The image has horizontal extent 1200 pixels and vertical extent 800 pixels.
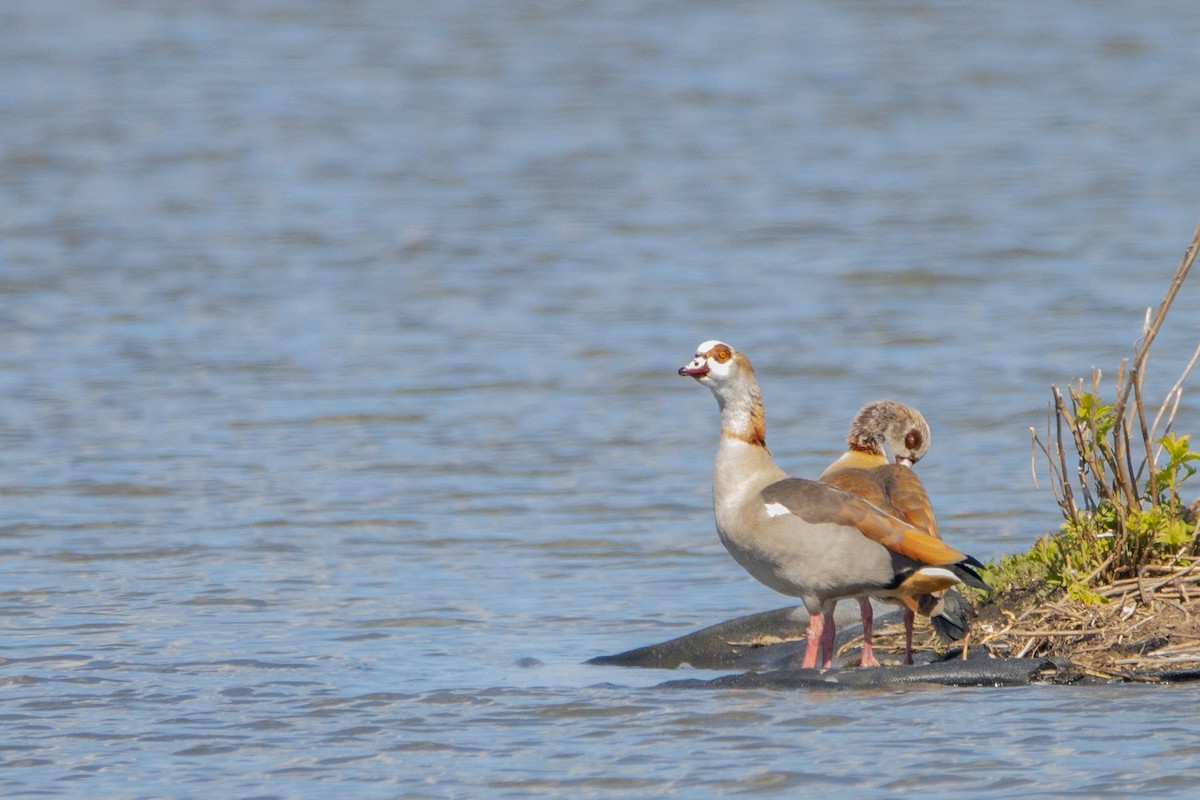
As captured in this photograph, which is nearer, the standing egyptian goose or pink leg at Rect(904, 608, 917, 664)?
the standing egyptian goose

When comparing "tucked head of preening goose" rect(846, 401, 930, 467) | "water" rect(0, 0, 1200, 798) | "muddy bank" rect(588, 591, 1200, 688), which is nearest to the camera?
"water" rect(0, 0, 1200, 798)

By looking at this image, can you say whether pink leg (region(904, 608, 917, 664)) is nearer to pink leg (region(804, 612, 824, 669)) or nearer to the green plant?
pink leg (region(804, 612, 824, 669))

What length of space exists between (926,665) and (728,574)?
120 inches

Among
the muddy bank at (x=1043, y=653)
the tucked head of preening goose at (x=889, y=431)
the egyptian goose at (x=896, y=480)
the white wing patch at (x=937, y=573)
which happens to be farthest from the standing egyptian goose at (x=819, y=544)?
the tucked head of preening goose at (x=889, y=431)

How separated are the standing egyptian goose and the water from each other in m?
0.48

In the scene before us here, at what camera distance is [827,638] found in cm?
850

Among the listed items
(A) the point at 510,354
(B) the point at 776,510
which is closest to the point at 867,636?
(B) the point at 776,510

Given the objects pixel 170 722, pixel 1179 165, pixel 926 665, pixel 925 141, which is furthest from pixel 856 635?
pixel 925 141

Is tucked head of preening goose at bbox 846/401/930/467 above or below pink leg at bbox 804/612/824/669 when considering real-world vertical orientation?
above

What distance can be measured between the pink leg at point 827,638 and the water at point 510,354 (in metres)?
0.48

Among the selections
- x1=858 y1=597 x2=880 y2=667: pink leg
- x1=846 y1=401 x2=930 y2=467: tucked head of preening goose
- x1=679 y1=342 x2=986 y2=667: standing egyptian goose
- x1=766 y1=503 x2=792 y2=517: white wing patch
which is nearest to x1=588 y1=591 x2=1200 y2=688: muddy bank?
x1=858 y1=597 x2=880 y2=667: pink leg

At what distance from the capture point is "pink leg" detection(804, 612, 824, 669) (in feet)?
27.7

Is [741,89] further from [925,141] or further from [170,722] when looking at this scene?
[170,722]

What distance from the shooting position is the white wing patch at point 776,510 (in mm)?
8352
